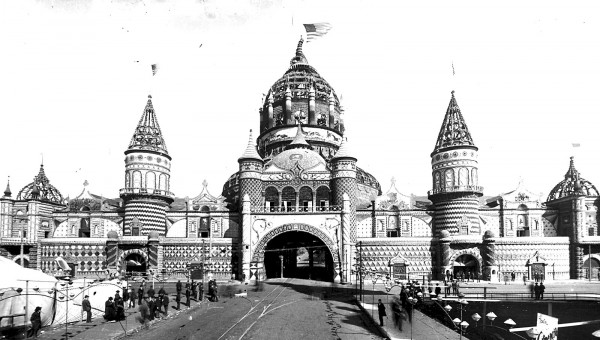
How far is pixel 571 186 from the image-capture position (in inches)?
2391

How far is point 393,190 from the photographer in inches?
2375

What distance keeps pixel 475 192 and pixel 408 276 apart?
39.2 feet

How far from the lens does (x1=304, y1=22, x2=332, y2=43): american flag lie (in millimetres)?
32237

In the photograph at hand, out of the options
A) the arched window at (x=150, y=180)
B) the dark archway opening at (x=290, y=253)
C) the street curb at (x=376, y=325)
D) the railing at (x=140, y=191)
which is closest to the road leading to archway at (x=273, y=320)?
the street curb at (x=376, y=325)

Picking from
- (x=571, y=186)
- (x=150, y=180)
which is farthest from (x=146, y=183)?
(x=571, y=186)

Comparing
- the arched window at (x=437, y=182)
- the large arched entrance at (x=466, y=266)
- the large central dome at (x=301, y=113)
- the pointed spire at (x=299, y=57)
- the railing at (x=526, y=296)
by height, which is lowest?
the railing at (x=526, y=296)

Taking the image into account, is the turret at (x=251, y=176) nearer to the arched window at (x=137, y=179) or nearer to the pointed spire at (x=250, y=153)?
the pointed spire at (x=250, y=153)

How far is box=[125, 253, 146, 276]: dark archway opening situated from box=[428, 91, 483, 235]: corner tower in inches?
1217

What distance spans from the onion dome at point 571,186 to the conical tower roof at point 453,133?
515 inches

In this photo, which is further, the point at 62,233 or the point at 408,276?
the point at 62,233

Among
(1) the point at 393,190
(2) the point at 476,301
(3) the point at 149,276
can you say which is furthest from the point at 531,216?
(3) the point at 149,276

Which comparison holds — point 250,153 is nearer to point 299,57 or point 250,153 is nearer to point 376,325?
point 376,325

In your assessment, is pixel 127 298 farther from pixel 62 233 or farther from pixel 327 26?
pixel 62 233

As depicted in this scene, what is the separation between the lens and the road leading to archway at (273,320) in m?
24.0
